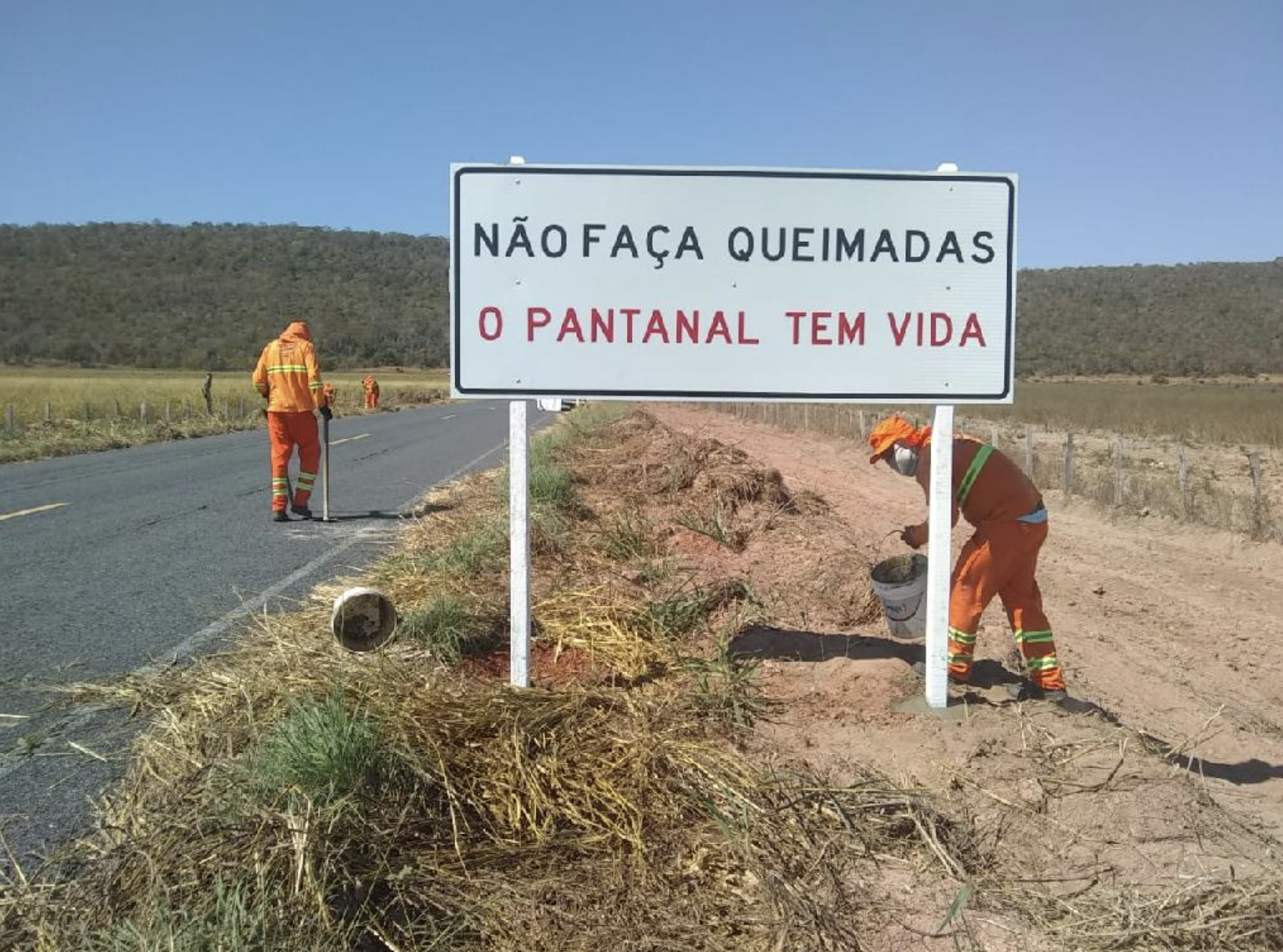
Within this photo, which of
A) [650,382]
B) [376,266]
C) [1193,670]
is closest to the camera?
[650,382]

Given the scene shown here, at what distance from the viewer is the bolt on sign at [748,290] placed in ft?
13.3

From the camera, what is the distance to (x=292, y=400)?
928 cm

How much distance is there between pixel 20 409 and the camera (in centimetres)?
2548

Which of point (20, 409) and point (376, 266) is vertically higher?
point (376, 266)

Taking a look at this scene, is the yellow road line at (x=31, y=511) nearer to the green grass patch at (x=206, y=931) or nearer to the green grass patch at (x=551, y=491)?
the green grass patch at (x=551, y=491)

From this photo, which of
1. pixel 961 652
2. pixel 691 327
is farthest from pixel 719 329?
pixel 961 652

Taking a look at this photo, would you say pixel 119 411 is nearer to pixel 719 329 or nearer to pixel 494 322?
pixel 494 322

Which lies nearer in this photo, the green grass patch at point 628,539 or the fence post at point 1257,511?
the green grass patch at point 628,539

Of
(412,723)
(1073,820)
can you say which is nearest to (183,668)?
(412,723)

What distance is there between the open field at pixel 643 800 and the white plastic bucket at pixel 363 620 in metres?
0.12

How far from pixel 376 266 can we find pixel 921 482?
423 ft

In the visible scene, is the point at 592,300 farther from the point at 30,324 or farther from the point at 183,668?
the point at 30,324

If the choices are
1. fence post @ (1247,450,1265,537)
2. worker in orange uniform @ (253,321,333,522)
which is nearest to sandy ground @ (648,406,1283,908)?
fence post @ (1247,450,1265,537)

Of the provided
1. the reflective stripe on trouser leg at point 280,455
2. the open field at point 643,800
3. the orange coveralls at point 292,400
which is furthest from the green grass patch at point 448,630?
the orange coveralls at point 292,400
